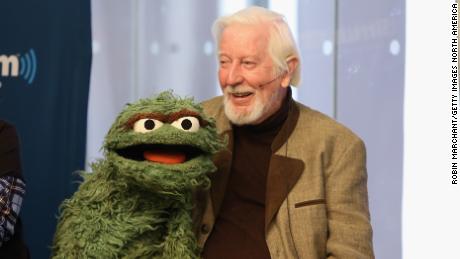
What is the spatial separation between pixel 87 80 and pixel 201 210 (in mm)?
822

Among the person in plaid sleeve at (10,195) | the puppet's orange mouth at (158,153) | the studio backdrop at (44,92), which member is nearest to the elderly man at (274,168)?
the puppet's orange mouth at (158,153)

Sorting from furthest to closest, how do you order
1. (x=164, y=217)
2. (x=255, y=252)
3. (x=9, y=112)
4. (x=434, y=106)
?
(x=434, y=106), (x=9, y=112), (x=255, y=252), (x=164, y=217)

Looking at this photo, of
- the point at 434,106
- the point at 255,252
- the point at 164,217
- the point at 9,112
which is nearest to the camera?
the point at 164,217

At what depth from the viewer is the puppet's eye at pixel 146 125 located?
135 cm

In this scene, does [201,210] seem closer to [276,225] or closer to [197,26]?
[276,225]

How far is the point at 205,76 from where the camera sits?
2.43 metres

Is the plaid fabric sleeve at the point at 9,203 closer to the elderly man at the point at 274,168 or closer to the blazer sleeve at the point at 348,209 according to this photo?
the elderly man at the point at 274,168

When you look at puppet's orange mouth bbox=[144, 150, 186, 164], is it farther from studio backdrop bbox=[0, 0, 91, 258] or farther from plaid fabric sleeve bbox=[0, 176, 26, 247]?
studio backdrop bbox=[0, 0, 91, 258]

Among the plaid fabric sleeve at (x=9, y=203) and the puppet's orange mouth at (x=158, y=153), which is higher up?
the puppet's orange mouth at (x=158, y=153)

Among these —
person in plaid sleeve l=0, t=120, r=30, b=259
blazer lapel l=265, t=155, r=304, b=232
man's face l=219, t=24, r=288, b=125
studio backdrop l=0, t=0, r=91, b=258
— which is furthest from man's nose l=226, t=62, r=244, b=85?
studio backdrop l=0, t=0, r=91, b=258

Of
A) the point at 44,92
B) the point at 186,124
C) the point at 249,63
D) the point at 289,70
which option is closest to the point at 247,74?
the point at 249,63

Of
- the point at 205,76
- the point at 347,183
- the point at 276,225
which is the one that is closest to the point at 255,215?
the point at 276,225

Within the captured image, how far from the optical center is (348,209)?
5.29 ft

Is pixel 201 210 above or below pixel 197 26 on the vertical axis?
below
